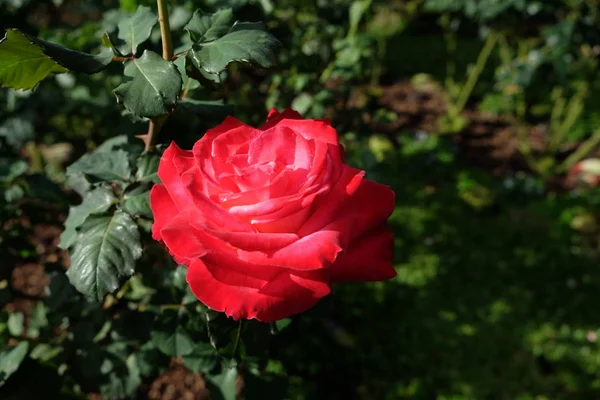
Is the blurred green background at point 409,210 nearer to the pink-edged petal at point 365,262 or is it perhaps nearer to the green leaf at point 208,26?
the green leaf at point 208,26

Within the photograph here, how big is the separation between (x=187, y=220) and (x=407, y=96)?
4.25 meters

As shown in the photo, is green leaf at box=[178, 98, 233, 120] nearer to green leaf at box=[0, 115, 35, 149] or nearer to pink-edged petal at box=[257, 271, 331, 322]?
pink-edged petal at box=[257, 271, 331, 322]

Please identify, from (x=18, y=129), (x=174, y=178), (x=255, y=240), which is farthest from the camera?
(x=18, y=129)

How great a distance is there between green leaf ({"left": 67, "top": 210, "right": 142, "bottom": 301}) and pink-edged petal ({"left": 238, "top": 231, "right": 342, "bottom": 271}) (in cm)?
29

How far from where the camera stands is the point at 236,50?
2.52ft

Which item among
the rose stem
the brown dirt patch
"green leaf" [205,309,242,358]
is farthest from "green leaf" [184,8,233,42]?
the brown dirt patch

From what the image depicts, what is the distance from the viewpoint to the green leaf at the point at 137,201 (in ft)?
2.98

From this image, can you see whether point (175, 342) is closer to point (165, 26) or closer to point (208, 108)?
point (208, 108)

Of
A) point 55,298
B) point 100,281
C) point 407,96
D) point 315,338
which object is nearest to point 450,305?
point 315,338

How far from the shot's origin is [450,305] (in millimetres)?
2600

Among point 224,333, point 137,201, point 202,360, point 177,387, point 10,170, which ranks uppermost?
point 137,201

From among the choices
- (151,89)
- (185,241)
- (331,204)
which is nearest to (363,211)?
(331,204)

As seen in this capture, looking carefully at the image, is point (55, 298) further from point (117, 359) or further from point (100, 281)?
point (100, 281)

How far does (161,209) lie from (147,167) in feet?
0.74
